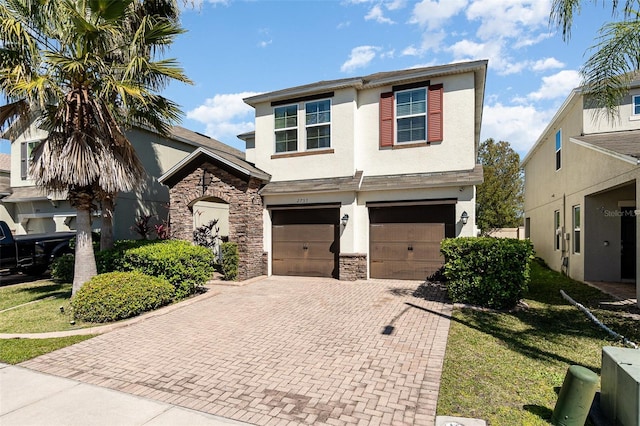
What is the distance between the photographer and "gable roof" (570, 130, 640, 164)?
877 cm

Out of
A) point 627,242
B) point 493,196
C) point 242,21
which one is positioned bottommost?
point 627,242

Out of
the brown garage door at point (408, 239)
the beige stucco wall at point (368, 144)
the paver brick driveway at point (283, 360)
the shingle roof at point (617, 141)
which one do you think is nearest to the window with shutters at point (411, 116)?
the beige stucco wall at point (368, 144)

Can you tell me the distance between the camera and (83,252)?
8.92 meters

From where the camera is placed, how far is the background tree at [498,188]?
27188mm

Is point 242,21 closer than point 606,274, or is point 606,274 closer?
point 242,21

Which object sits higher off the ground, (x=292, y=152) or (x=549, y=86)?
(x=549, y=86)

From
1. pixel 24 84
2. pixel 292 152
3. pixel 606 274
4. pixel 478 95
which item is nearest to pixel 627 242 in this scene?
pixel 606 274

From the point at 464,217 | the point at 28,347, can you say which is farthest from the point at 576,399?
the point at 28,347

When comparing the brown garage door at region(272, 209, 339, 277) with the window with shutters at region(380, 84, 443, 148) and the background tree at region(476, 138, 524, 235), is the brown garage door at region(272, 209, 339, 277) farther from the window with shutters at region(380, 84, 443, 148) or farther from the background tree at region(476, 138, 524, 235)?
the background tree at region(476, 138, 524, 235)

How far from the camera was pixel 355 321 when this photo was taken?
7.49m

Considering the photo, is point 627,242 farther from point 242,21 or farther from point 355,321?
point 242,21

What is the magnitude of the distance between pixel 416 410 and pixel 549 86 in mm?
13251

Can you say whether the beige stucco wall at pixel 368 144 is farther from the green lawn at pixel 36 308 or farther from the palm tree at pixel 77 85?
the green lawn at pixel 36 308

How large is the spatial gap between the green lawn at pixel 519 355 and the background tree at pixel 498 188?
19.0 meters
